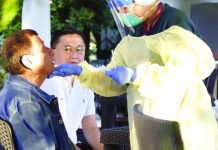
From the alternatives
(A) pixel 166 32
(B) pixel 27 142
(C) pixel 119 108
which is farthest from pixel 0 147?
(C) pixel 119 108

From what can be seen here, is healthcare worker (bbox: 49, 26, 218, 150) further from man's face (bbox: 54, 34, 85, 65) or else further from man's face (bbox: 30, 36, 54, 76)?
man's face (bbox: 54, 34, 85, 65)

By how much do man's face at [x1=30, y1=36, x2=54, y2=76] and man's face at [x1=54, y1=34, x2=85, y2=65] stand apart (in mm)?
851

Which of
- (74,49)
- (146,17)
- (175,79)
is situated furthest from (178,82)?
(74,49)

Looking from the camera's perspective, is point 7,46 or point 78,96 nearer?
point 7,46

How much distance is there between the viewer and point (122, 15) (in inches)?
90.9

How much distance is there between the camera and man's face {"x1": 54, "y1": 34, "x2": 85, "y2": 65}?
10.6ft

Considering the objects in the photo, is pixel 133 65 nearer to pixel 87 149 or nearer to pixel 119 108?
pixel 87 149

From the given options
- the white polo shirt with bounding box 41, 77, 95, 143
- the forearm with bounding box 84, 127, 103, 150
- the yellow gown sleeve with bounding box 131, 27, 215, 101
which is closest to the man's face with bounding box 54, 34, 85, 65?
the white polo shirt with bounding box 41, 77, 95, 143

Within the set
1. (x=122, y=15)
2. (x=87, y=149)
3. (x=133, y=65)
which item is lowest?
(x=87, y=149)

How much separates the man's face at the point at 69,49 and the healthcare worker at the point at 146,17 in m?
0.81

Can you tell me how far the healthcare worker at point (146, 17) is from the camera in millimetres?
2248

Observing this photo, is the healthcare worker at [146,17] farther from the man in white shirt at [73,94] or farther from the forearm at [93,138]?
the forearm at [93,138]

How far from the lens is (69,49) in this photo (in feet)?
10.7

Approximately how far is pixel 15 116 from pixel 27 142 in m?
0.11
